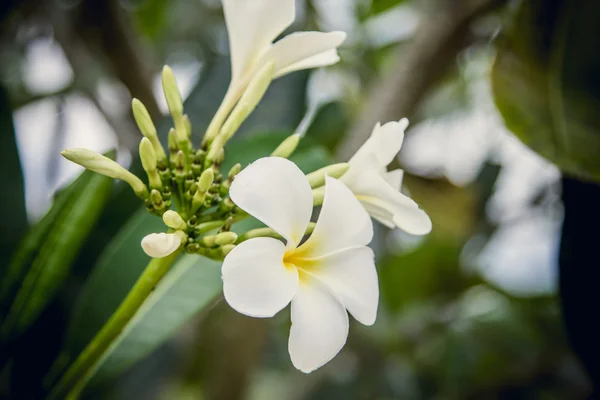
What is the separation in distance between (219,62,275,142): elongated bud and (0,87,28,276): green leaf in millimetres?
302

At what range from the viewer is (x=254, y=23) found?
1.19 feet

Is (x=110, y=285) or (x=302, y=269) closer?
(x=302, y=269)

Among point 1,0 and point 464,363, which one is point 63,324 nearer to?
point 1,0

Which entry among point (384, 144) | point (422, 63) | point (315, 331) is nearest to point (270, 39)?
point (384, 144)

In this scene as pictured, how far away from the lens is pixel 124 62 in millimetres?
904

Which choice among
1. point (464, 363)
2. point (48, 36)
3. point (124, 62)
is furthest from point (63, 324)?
point (48, 36)

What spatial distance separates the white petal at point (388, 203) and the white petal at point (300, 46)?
0.10 meters

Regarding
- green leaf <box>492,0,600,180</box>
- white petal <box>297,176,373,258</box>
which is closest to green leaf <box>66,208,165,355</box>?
white petal <box>297,176,373,258</box>

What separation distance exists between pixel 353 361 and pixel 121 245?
1.19m

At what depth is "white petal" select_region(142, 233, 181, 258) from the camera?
0.88ft

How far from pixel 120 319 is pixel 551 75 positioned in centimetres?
54

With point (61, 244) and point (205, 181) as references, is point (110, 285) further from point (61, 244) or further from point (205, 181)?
point (205, 181)

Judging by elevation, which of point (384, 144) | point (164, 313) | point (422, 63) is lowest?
point (422, 63)

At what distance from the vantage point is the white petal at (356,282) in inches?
10.8
